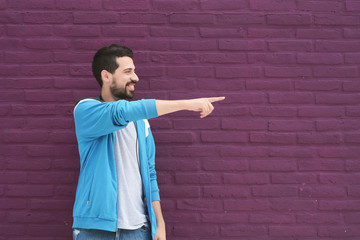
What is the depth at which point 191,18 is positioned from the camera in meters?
2.84

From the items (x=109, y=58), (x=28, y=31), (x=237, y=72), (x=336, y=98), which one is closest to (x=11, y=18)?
(x=28, y=31)

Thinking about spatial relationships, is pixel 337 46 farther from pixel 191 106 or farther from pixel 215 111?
pixel 191 106

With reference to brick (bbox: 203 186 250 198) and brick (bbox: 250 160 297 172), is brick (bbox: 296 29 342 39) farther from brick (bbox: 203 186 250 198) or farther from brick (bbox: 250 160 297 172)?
brick (bbox: 203 186 250 198)

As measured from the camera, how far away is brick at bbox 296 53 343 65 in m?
2.84

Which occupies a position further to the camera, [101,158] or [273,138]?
[273,138]

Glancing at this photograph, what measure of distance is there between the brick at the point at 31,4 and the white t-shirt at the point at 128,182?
4.80 ft

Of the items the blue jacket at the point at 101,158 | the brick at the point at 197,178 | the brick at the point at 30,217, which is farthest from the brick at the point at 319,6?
the brick at the point at 30,217

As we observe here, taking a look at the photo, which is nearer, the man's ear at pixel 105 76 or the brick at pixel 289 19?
the man's ear at pixel 105 76

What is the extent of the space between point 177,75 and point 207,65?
0.95 ft

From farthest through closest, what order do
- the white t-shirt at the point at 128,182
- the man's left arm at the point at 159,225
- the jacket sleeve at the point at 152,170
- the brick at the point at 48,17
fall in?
the brick at the point at 48,17
the jacket sleeve at the point at 152,170
the man's left arm at the point at 159,225
the white t-shirt at the point at 128,182

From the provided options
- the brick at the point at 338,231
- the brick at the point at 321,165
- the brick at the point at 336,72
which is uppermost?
the brick at the point at 336,72

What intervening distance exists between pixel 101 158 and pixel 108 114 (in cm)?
34

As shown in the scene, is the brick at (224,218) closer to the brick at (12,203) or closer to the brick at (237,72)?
the brick at (237,72)

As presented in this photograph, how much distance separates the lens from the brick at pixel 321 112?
281 centimetres
